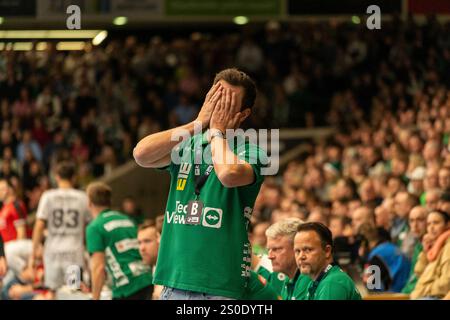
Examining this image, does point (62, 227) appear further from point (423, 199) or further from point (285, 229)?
point (285, 229)

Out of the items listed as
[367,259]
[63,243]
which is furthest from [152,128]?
[367,259]

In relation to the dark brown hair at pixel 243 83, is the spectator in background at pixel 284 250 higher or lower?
lower

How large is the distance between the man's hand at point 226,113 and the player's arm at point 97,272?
13.8 ft

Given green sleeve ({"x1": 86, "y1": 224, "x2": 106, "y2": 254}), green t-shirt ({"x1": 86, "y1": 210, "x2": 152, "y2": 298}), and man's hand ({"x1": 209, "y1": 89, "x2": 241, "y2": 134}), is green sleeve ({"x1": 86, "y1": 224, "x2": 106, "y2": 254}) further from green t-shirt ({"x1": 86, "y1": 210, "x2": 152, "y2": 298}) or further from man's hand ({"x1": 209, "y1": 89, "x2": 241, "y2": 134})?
man's hand ({"x1": 209, "y1": 89, "x2": 241, "y2": 134})

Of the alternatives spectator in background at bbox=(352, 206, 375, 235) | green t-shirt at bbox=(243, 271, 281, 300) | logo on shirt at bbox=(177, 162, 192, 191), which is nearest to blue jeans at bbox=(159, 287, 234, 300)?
green t-shirt at bbox=(243, 271, 281, 300)

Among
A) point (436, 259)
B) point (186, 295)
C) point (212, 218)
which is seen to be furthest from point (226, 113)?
point (436, 259)

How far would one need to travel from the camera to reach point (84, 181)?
20.5m

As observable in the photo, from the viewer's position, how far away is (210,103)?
19.3ft

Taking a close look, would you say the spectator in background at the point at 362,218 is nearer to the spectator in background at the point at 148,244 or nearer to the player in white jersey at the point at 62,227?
the spectator in background at the point at 148,244

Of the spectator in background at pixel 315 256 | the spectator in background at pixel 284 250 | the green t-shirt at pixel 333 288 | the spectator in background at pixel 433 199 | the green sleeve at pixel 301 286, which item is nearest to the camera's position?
the green t-shirt at pixel 333 288

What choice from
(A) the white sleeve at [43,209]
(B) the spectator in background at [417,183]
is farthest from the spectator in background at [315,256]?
(B) the spectator in background at [417,183]

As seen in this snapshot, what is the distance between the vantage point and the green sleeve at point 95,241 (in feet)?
32.4

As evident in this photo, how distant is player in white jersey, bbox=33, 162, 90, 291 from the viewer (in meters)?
12.2

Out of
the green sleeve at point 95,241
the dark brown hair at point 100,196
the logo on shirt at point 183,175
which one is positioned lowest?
the green sleeve at point 95,241
